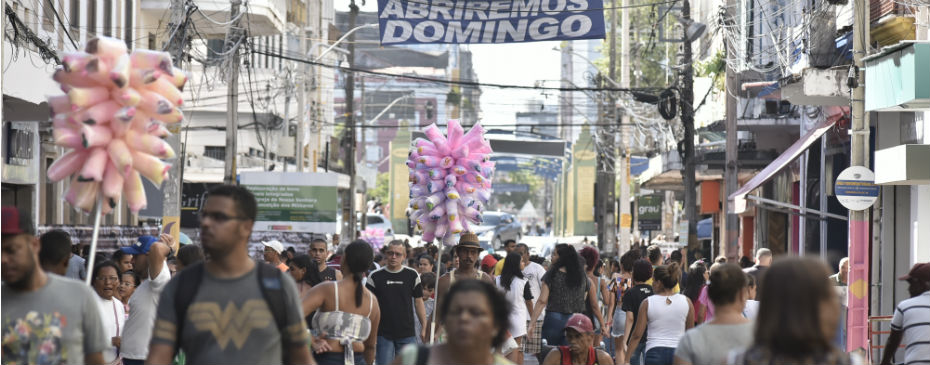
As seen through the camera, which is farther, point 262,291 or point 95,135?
point 95,135

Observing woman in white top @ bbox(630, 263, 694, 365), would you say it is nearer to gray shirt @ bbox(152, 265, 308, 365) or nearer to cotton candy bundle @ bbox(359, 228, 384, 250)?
gray shirt @ bbox(152, 265, 308, 365)

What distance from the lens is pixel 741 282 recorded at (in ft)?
22.9

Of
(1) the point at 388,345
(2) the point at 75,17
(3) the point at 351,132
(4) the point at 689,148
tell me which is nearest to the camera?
(1) the point at 388,345

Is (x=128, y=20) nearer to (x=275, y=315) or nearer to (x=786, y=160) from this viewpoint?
(x=786, y=160)

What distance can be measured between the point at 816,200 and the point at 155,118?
2200 cm

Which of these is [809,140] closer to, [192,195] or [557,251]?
[557,251]

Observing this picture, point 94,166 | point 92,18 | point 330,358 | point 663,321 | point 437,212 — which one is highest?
point 92,18

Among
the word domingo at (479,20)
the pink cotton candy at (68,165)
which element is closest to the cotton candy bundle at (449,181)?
the word domingo at (479,20)

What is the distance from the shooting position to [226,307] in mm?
5980

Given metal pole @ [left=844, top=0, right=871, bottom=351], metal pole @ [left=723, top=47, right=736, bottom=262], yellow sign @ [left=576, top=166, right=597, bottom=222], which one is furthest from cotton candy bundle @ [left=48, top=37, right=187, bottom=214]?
yellow sign @ [left=576, top=166, right=597, bottom=222]

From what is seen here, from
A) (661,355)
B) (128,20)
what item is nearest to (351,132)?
(128,20)

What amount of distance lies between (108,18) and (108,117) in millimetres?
23915

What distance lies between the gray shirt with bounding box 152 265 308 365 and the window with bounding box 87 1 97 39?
23086 millimetres

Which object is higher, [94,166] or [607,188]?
[94,166]
